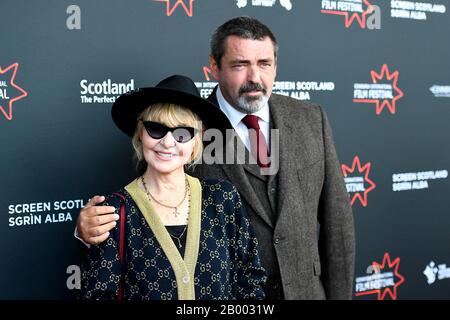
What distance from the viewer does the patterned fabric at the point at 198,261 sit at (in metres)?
1.63

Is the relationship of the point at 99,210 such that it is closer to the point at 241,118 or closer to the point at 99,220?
the point at 99,220

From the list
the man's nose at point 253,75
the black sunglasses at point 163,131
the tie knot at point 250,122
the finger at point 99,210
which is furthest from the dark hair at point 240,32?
the finger at point 99,210

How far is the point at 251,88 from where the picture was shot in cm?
204

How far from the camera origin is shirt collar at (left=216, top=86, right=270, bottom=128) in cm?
209

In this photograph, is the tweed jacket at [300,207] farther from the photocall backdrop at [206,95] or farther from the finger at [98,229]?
the photocall backdrop at [206,95]

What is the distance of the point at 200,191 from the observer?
1.79 metres

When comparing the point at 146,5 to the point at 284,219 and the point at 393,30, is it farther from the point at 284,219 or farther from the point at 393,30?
the point at 393,30

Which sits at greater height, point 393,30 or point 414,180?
point 393,30

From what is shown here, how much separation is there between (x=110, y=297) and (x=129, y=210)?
0.25 m

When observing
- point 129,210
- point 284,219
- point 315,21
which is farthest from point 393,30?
point 129,210

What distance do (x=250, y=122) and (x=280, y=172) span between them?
21 centimetres

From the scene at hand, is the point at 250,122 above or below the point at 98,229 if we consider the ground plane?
above

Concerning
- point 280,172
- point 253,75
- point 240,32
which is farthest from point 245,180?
point 240,32

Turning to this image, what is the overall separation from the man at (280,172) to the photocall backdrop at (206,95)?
1.82 feet
